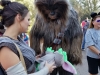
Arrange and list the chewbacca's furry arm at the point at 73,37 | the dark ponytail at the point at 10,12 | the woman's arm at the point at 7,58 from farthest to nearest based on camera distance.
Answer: the chewbacca's furry arm at the point at 73,37 → the dark ponytail at the point at 10,12 → the woman's arm at the point at 7,58

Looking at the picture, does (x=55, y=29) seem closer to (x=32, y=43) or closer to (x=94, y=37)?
(x=32, y=43)

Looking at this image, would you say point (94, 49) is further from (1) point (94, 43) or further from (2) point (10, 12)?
(2) point (10, 12)

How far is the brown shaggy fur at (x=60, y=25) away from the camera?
8.84ft

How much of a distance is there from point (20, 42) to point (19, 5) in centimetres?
32

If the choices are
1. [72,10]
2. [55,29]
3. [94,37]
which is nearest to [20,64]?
[55,29]

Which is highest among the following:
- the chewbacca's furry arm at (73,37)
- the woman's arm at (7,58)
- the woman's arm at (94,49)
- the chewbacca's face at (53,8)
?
the chewbacca's face at (53,8)

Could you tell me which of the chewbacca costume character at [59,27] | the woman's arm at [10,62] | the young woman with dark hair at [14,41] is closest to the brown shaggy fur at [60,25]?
the chewbacca costume character at [59,27]

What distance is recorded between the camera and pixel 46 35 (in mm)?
2838

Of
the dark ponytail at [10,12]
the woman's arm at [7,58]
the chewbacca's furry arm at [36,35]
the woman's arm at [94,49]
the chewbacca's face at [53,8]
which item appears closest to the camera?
the woman's arm at [7,58]

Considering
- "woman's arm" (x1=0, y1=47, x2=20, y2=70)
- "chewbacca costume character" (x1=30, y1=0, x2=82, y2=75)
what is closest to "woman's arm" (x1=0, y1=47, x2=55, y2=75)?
"woman's arm" (x1=0, y1=47, x2=20, y2=70)

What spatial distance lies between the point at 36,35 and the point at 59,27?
0.37 metres

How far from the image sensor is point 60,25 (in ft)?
9.09

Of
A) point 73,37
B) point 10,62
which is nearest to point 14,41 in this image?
point 10,62

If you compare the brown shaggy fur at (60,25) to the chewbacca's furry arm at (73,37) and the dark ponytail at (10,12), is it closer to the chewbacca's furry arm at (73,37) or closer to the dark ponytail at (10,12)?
the chewbacca's furry arm at (73,37)
